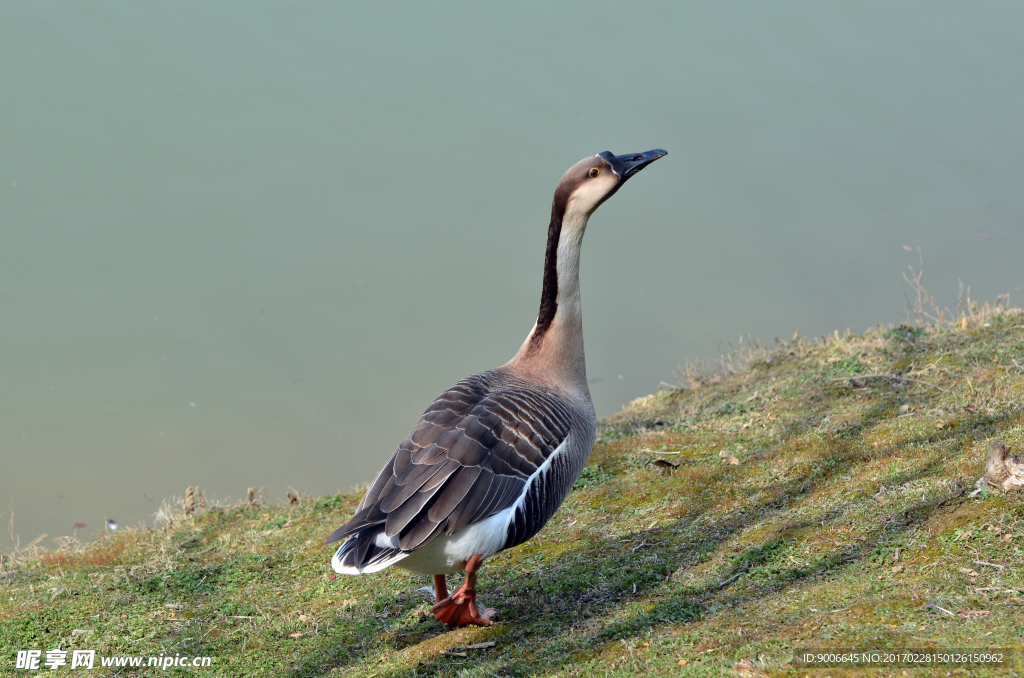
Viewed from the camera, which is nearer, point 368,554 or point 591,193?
point 368,554

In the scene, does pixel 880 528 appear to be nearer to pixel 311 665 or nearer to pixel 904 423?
pixel 904 423

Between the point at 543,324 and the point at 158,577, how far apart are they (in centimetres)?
330

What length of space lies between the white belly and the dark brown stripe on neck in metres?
1.53

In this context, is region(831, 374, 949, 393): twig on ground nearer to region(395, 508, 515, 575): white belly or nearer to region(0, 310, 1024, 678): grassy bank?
region(0, 310, 1024, 678): grassy bank

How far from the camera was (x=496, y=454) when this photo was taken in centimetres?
459

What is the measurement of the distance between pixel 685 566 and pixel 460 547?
1.56 m

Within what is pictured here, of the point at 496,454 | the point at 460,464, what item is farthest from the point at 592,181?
the point at 460,464

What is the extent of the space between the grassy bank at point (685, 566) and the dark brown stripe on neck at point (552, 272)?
5.14 feet

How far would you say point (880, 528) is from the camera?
4.84 metres

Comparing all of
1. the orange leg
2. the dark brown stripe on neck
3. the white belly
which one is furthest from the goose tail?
the dark brown stripe on neck

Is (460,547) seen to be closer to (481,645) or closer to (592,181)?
(481,645)

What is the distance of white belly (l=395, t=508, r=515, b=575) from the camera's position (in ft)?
14.3

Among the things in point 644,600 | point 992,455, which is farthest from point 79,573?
point 992,455

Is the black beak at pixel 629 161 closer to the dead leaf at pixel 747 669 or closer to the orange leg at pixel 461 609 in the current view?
the orange leg at pixel 461 609
